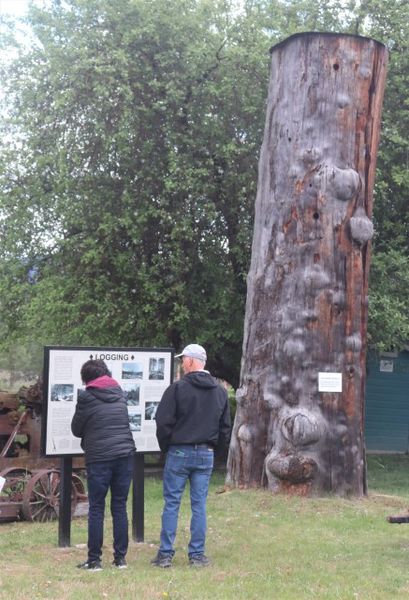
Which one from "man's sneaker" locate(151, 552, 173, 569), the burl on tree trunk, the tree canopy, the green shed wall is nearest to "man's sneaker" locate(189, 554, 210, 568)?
"man's sneaker" locate(151, 552, 173, 569)

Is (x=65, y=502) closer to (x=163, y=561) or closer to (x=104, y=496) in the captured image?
(x=104, y=496)

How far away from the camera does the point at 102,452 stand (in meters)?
6.84

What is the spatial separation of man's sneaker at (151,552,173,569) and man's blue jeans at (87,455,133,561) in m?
0.27

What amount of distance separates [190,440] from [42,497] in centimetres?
326

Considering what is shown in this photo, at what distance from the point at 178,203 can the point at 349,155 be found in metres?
4.24

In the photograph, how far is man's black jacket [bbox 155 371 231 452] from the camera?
275 inches

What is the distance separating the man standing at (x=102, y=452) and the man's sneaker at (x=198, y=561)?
544 millimetres

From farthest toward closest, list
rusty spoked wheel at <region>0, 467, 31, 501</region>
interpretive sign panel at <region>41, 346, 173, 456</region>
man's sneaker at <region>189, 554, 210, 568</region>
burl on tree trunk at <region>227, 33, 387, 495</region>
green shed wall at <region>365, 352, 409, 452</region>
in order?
1. green shed wall at <region>365, 352, 409, 452</region>
2. burl on tree trunk at <region>227, 33, 387, 495</region>
3. rusty spoked wheel at <region>0, 467, 31, 501</region>
4. interpretive sign panel at <region>41, 346, 173, 456</region>
5. man's sneaker at <region>189, 554, 210, 568</region>

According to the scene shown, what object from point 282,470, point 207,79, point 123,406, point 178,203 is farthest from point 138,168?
point 123,406

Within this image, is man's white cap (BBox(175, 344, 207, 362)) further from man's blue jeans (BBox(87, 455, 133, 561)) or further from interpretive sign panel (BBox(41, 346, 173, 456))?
interpretive sign panel (BBox(41, 346, 173, 456))

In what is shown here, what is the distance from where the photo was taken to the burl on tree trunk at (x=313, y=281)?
35.8 ft

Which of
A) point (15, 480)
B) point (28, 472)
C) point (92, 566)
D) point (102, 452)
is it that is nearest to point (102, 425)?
point (102, 452)

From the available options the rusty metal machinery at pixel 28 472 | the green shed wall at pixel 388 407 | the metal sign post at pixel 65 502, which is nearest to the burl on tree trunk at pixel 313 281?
the rusty metal machinery at pixel 28 472

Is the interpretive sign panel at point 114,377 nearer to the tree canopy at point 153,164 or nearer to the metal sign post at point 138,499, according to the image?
the metal sign post at point 138,499
